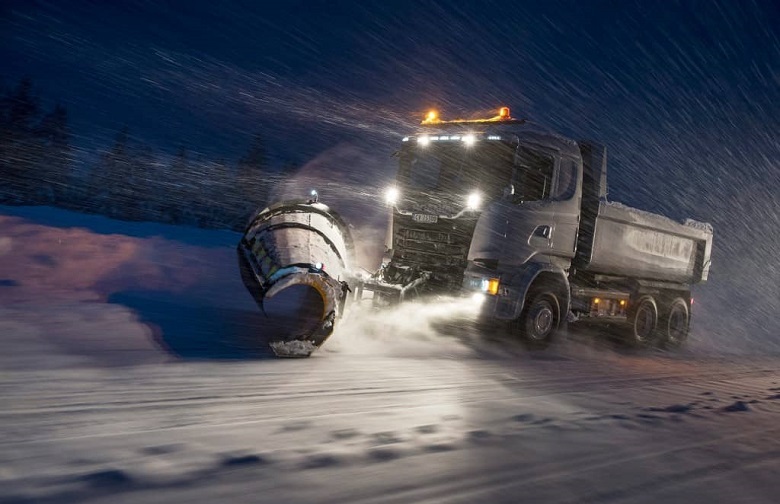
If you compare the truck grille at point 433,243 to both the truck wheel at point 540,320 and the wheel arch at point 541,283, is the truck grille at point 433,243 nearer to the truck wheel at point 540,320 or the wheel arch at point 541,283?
the wheel arch at point 541,283

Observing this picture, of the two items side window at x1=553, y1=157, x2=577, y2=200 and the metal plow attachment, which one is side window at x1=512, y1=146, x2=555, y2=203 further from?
the metal plow attachment

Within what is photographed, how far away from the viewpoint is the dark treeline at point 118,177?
3319 centimetres

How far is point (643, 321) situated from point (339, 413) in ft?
29.9

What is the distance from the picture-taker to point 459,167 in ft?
29.7

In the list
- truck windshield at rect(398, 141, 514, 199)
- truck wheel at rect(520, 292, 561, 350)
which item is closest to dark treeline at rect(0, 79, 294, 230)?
truck windshield at rect(398, 141, 514, 199)

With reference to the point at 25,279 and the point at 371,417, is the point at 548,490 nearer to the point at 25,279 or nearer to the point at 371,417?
the point at 371,417

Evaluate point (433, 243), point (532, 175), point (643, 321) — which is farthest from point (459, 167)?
point (643, 321)

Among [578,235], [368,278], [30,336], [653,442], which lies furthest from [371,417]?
[578,235]

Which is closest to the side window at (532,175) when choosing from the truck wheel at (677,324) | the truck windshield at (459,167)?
the truck windshield at (459,167)

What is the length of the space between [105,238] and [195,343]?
27.6 feet

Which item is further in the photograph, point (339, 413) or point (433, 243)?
point (433, 243)

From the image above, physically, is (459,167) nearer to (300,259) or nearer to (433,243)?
(433,243)

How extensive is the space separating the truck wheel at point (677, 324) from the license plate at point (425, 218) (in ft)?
20.2

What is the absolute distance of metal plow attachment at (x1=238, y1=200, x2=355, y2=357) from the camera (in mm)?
6301
